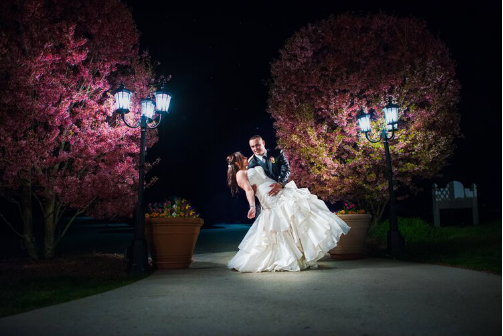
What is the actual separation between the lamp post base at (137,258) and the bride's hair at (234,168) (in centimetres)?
209

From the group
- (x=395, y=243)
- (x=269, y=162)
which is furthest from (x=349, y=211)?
(x=269, y=162)

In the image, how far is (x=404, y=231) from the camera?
13.6 meters

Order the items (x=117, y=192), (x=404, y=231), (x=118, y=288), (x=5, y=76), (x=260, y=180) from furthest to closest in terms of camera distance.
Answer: (x=404, y=231) < (x=117, y=192) < (x=5, y=76) < (x=260, y=180) < (x=118, y=288)

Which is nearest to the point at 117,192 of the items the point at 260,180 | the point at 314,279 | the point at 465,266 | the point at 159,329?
the point at 260,180

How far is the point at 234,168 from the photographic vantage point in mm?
8430

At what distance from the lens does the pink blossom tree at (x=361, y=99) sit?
13.3m

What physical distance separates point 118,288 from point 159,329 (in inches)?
101

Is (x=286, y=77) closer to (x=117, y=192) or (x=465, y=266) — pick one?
(x=117, y=192)

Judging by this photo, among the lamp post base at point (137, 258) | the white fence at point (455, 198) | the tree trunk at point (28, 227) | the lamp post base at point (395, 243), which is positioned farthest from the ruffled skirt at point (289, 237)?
the white fence at point (455, 198)

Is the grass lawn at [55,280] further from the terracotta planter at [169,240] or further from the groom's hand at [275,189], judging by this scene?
the groom's hand at [275,189]

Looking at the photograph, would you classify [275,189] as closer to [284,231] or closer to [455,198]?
[284,231]

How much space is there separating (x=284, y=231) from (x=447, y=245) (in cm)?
492

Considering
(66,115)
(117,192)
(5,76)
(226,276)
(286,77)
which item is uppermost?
(286,77)

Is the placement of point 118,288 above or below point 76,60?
below
